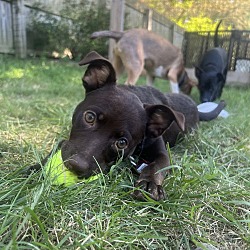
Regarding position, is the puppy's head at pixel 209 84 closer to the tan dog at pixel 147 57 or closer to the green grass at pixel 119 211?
the tan dog at pixel 147 57

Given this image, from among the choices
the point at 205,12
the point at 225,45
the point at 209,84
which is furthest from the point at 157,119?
the point at 225,45

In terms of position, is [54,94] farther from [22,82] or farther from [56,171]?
[56,171]

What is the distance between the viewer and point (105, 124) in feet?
6.85

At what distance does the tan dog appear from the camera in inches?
271

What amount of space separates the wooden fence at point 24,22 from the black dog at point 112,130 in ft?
24.0

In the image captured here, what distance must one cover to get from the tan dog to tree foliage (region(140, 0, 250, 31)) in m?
0.83

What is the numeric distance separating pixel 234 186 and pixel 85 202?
105 centimetres

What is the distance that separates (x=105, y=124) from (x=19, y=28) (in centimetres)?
906

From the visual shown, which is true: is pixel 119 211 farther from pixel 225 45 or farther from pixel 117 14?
pixel 225 45

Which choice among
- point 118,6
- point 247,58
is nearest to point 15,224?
point 118,6

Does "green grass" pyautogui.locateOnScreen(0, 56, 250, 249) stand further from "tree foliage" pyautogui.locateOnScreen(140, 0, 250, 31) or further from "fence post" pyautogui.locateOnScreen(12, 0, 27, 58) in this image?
"fence post" pyautogui.locateOnScreen(12, 0, 27, 58)

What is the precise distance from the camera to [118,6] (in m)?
7.48

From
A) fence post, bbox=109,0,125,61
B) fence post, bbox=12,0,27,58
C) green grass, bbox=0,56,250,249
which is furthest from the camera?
fence post, bbox=12,0,27,58

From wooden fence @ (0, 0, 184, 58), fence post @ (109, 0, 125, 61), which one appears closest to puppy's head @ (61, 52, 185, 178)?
fence post @ (109, 0, 125, 61)
